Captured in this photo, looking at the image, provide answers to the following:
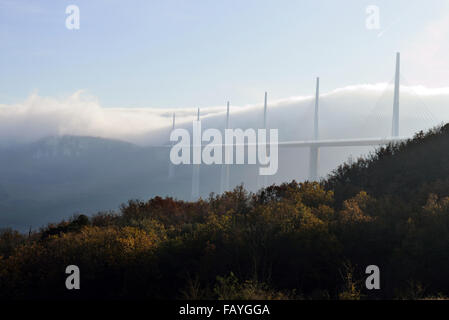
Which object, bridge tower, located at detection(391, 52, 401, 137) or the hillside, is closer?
the hillside

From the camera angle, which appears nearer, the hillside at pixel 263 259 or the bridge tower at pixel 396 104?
the hillside at pixel 263 259

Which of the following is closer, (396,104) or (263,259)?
(263,259)

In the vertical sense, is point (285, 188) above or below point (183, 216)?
above

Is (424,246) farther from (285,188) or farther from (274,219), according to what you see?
(285,188)

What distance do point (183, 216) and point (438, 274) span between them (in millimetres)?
8567

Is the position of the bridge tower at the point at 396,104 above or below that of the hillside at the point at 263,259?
above

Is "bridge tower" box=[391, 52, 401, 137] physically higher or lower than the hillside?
higher

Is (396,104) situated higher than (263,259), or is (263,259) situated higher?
(396,104)

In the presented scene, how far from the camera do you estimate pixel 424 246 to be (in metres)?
Answer: 8.99

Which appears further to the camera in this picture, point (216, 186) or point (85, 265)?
point (216, 186)

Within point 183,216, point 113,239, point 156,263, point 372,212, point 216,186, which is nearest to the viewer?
point 156,263
